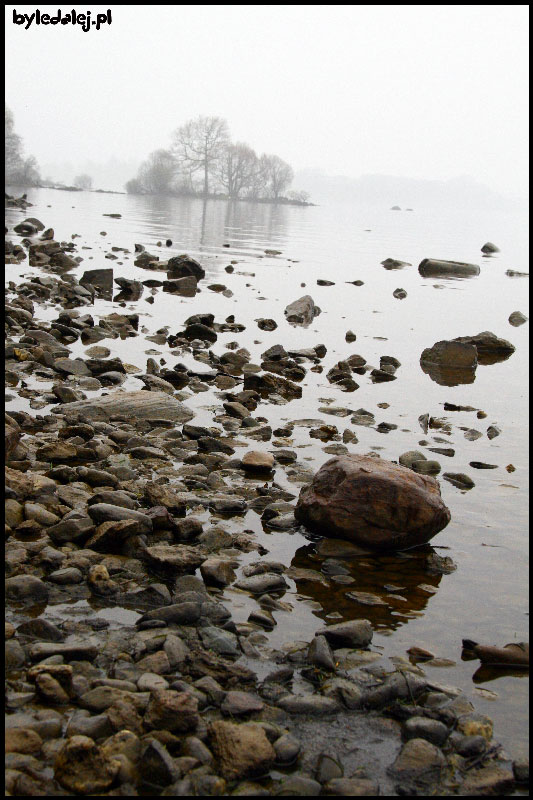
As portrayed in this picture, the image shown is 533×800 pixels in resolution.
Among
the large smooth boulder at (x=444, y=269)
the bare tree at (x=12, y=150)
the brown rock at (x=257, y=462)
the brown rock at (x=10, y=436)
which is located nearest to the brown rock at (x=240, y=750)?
the brown rock at (x=10, y=436)

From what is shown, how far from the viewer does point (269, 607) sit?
18.0 ft

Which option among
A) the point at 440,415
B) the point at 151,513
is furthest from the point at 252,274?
the point at 151,513

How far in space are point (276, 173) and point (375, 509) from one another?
141 metres

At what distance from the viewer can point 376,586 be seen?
19.7 ft

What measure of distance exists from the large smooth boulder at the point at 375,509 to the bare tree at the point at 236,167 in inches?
5137

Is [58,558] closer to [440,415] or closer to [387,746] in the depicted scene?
[387,746]

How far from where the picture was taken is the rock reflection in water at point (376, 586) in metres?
5.59

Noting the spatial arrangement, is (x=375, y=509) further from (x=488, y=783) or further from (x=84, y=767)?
(x=84, y=767)

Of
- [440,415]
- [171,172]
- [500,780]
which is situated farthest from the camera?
[171,172]

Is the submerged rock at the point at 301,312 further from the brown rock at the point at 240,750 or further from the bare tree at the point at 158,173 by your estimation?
the bare tree at the point at 158,173

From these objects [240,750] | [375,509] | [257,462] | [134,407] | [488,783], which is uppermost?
[134,407]

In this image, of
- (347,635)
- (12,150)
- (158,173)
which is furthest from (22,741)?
(158,173)

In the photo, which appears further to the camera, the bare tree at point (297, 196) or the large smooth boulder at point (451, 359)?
the bare tree at point (297, 196)

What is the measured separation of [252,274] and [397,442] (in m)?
16.8
